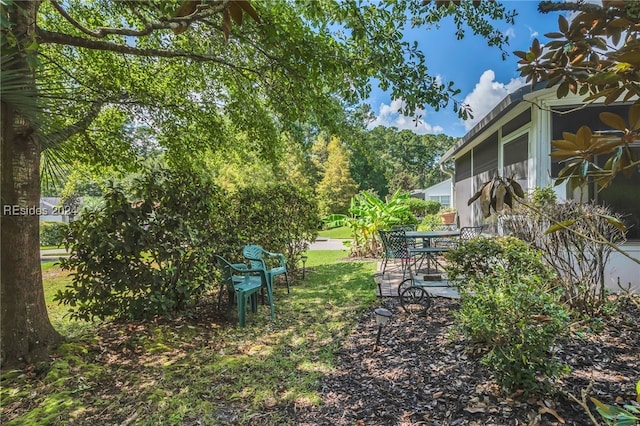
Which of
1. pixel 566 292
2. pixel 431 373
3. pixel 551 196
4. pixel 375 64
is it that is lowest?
pixel 431 373

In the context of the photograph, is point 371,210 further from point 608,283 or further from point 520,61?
point 520,61

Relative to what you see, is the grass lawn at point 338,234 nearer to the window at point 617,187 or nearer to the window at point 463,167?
the window at point 463,167

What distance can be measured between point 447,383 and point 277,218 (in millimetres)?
4822

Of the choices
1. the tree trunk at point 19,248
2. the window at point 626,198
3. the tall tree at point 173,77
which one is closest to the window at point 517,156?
the window at point 626,198

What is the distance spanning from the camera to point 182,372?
3486mm

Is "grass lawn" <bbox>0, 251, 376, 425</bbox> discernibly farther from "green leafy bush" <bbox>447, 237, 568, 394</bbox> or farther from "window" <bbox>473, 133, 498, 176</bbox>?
"window" <bbox>473, 133, 498, 176</bbox>

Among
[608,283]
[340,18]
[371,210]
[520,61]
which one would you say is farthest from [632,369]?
[371,210]

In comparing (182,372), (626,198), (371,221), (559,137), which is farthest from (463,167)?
(182,372)

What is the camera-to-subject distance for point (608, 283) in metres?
5.67

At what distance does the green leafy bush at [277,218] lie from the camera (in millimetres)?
6418

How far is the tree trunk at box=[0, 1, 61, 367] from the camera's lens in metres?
3.25

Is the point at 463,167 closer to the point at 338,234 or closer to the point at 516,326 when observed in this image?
the point at 338,234

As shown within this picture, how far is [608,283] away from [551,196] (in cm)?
188

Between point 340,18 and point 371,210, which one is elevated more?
point 340,18
